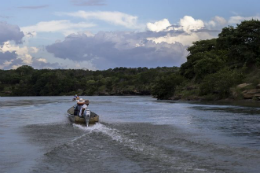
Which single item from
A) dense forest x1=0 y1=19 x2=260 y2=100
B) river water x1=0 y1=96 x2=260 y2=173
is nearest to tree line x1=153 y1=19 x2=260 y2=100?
dense forest x1=0 y1=19 x2=260 y2=100

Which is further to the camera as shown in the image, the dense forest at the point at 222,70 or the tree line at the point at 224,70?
the tree line at the point at 224,70

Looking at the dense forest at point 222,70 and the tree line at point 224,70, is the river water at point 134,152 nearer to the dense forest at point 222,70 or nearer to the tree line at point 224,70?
the dense forest at point 222,70

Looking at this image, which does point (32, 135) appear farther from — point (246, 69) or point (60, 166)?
point (246, 69)

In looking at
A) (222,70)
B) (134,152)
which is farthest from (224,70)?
(134,152)

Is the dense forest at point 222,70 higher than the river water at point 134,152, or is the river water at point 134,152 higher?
the dense forest at point 222,70

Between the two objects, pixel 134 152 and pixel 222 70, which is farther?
pixel 222 70

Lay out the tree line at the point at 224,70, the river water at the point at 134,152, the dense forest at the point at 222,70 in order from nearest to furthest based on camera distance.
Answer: the river water at the point at 134,152
the dense forest at the point at 222,70
the tree line at the point at 224,70

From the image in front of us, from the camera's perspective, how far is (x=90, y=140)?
21.0 meters

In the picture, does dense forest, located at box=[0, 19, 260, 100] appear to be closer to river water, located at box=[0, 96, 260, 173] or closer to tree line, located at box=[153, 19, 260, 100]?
tree line, located at box=[153, 19, 260, 100]

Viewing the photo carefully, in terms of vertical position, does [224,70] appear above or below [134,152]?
above

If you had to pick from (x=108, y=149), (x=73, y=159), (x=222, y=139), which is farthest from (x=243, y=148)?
(x=73, y=159)

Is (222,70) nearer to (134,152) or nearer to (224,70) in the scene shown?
(224,70)

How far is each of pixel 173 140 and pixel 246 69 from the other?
65.4 meters

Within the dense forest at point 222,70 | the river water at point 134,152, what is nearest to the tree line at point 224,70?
the dense forest at point 222,70
